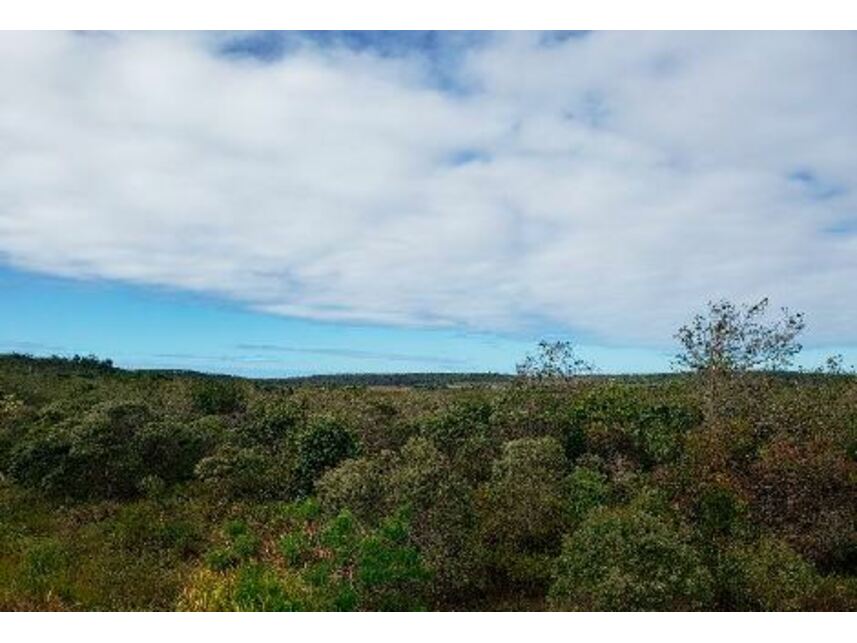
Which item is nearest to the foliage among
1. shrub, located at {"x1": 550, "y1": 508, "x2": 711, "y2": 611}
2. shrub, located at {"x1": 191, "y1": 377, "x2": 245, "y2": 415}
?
shrub, located at {"x1": 550, "y1": 508, "x2": 711, "y2": 611}

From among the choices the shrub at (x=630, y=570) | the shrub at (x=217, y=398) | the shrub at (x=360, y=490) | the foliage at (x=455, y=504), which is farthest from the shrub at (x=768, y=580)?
the shrub at (x=217, y=398)

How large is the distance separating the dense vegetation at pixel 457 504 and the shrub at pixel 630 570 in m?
0.02

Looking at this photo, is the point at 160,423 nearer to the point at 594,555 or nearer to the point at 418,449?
the point at 418,449

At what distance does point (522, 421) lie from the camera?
21.1 meters

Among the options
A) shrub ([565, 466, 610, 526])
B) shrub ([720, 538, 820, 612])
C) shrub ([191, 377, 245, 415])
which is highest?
shrub ([191, 377, 245, 415])

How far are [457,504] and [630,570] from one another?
3061 millimetres

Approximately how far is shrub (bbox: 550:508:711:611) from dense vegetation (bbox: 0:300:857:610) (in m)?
0.02

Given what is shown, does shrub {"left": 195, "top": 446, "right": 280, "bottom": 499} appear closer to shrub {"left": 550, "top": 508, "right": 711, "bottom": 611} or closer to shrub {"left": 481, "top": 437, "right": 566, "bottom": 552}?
shrub {"left": 481, "top": 437, "right": 566, "bottom": 552}

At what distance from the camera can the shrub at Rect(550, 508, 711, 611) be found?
8.79 meters

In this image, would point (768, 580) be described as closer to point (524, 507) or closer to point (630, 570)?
point (630, 570)

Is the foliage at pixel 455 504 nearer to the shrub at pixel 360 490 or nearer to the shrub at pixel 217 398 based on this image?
the shrub at pixel 360 490
